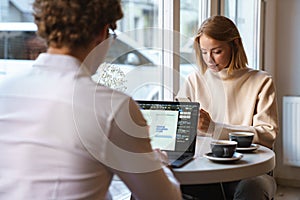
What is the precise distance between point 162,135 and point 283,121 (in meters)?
2.68

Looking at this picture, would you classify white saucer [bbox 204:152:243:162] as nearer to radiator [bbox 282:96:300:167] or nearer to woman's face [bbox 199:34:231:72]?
woman's face [bbox 199:34:231:72]

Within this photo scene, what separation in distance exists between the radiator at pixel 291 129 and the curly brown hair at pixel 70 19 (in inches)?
123

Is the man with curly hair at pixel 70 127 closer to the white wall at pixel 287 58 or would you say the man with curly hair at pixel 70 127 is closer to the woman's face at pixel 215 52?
the woman's face at pixel 215 52

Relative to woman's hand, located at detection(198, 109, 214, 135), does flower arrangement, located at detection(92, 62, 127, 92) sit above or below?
above

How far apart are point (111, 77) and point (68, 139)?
800 mm

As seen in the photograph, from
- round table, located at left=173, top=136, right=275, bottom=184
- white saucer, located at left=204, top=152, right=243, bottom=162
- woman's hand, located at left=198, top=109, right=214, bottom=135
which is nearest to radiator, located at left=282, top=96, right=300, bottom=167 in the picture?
woman's hand, located at left=198, top=109, right=214, bottom=135

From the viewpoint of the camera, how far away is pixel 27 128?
941 millimetres

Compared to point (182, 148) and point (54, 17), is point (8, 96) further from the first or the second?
point (182, 148)

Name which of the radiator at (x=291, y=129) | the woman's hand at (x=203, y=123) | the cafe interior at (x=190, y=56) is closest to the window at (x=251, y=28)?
the cafe interior at (x=190, y=56)

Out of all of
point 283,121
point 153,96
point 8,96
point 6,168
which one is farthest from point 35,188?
point 283,121

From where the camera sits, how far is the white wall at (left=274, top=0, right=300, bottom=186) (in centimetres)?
389

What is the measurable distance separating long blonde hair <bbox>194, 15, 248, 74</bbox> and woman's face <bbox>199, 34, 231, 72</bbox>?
0.06ft

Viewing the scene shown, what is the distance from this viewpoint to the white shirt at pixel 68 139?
0.91 metres

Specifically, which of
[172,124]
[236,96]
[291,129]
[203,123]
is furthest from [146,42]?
[291,129]
